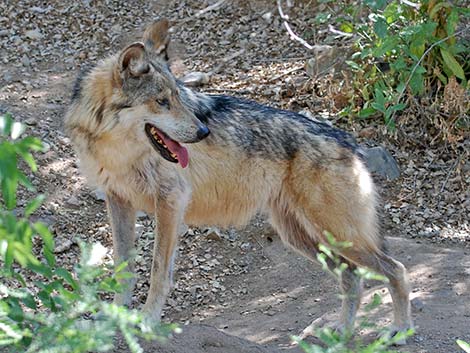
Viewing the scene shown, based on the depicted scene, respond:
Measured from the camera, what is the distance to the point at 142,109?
18.0 feet

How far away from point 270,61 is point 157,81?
4.67m

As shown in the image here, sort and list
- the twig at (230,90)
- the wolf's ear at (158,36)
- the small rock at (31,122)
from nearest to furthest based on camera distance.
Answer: the wolf's ear at (158,36) → the small rock at (31,122) → the twig at (230,90)

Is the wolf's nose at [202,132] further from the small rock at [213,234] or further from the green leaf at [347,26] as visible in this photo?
the green leaf at [347,26]

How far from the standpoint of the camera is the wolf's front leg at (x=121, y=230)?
5.98 m

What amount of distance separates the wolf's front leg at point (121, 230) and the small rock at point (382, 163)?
122 inches

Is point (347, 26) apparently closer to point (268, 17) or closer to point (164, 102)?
point (268, 17)

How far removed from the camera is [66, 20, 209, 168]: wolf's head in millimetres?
5441

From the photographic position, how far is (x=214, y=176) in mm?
6086

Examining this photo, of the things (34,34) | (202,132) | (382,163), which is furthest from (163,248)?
(34,34)

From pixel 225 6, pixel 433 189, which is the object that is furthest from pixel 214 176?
pixel 225 6

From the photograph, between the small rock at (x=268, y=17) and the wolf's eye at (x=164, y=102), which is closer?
the wolf's eye at (x=164, y=102)

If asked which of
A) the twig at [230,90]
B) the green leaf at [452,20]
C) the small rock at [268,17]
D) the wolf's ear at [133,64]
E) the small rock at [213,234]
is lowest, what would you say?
the small rock at [213,234]

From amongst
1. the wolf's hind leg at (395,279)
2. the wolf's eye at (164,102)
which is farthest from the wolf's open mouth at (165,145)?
the wolf's hind leg at (395,279)

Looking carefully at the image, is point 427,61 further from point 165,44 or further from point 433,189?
point 165,44
